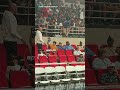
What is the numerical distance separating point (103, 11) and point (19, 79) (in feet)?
4.97

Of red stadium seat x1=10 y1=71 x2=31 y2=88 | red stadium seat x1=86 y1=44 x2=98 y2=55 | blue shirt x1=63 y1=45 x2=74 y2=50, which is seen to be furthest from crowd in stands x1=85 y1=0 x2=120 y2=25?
red stadium seat x1=10 y1=71 x2=31 y2=88

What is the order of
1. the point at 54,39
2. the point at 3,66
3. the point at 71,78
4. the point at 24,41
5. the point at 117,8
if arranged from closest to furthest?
the point at 3,66 < the point at 24,41 < the point at 71,78 < the point at 117,8 < the point at 54,39

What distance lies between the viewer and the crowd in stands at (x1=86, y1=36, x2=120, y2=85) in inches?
119

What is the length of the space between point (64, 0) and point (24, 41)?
1101 millimetres

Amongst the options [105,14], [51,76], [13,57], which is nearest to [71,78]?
[51,76]

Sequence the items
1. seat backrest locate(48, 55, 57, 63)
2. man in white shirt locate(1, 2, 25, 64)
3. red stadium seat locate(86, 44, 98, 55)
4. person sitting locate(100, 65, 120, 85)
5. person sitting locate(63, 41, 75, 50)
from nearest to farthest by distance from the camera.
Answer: man in white shirt locate(1, 2, 25, 64) → person sitting locate(100, 65, 120, 85) → red stadium seat locate(86, 44, 98, 55) → seat backrest locate(48, 55, 57, 63) → person sitting locate(63, 41, 75, 50)

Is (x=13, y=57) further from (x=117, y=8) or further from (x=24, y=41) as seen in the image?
(x=117, y=8)

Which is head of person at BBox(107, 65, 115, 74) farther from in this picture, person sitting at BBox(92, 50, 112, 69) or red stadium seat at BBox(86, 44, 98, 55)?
red stadium seat at BBox(86, 44, 98, 55)

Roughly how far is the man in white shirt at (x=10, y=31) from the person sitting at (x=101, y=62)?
778 mm

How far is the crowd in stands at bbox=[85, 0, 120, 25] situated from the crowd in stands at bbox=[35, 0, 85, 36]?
0.27 meters

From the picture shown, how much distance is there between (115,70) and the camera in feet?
10.3

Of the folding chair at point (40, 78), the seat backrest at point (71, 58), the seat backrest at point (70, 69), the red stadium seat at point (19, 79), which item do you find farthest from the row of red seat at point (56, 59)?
the red stadium seat at point (19, 79)

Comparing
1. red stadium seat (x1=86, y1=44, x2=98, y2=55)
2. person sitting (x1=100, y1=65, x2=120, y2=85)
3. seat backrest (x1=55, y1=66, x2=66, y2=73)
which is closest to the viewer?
person sitting (x1=100, y1=65, x2=120, y2=85)

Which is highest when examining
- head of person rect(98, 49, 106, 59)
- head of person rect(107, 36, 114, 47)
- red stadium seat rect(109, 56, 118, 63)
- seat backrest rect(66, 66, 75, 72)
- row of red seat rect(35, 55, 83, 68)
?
head of person rect(107, 36, 114, 47)
